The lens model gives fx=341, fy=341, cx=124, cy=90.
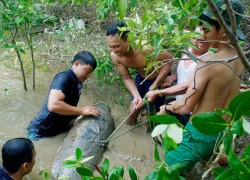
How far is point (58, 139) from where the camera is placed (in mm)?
3996

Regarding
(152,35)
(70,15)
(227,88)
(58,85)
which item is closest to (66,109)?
(58,85)

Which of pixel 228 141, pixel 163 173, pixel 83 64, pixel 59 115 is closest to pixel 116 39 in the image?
pixel 83 64

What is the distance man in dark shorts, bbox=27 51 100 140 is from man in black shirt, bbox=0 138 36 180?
3.20 feet

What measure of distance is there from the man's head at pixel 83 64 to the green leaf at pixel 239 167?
293 cm

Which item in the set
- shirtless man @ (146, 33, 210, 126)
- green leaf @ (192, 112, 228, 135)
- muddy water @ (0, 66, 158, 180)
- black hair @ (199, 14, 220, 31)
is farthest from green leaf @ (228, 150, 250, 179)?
muddy water @ (0, 66, 158, 180)

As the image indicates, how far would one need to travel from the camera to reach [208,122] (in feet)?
3.52

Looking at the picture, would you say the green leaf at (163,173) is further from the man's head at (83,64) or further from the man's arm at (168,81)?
the man's arm at (168,81)

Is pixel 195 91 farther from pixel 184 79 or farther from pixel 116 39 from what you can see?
pixel 116 39

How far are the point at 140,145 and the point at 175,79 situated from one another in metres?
0.92

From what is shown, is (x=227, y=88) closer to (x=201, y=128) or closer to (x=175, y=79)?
(x=201, y=128)

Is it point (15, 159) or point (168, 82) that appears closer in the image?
point (15, 159)

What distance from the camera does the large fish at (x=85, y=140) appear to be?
338 cm

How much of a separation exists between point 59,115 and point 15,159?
1.25 meters

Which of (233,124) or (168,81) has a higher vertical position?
(233,124)
